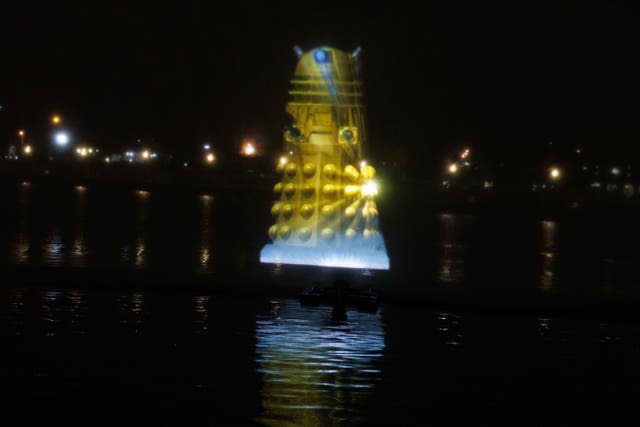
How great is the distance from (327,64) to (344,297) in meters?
5.47

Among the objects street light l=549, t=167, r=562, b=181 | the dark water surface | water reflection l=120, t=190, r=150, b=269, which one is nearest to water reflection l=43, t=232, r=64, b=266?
the dark water surface

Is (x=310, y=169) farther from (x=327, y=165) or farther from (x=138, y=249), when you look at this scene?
(x=138, y=249)

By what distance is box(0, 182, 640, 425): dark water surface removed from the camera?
28.2ft

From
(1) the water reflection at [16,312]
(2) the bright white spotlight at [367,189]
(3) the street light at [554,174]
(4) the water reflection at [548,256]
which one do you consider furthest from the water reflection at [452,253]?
(3) the street light at [554,174]

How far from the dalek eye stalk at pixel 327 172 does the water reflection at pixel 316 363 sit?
3782mm

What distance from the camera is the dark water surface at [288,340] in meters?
8.60

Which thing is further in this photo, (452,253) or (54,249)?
(452,253)

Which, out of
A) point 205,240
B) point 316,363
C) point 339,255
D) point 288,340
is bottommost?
point 316,363

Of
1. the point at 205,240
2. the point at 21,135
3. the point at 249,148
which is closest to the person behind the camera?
the point at 205,240

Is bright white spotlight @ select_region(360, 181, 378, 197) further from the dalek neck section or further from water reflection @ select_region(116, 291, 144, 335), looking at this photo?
water reflection @ select_region(116, 291, 144, 335)

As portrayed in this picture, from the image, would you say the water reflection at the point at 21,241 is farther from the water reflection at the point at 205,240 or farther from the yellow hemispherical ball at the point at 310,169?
the yellow hemispherical ball at the point at 310,169

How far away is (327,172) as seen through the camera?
18.2 meters

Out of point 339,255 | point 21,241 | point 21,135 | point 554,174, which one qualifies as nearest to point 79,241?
point 21,241

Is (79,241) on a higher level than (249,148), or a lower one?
lower
